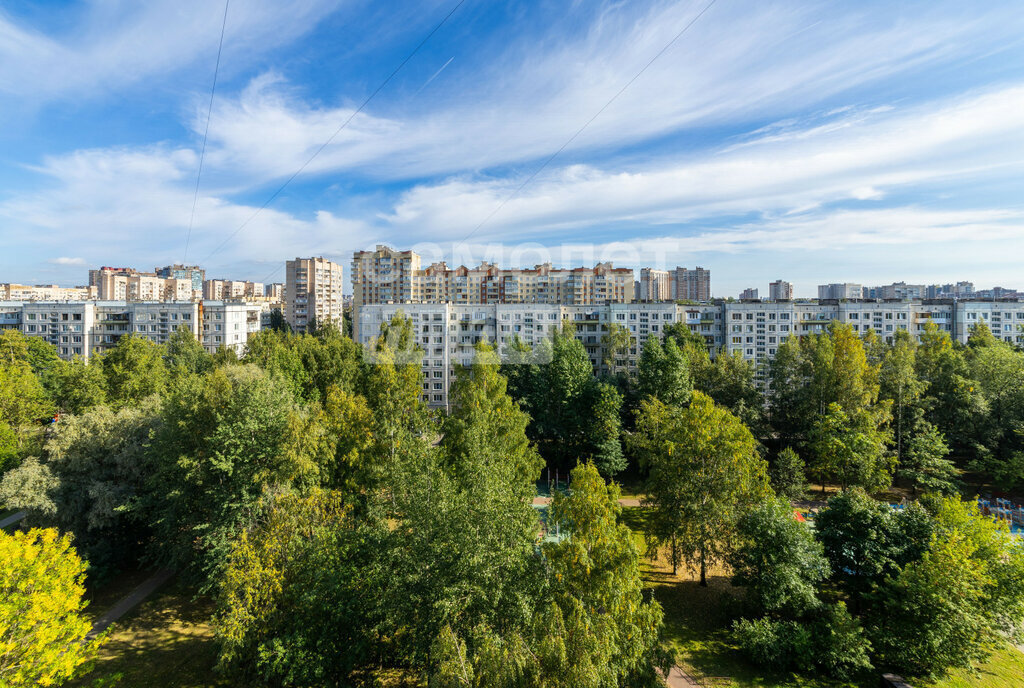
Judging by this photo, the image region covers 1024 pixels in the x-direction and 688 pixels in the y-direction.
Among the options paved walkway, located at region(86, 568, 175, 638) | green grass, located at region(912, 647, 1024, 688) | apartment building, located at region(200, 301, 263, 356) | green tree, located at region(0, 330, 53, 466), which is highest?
apartment building, located at region(200, 301, 263, 356)

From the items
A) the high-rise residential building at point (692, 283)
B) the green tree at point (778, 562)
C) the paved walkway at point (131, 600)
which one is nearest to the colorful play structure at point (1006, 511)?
the green tree at point (778, 562)

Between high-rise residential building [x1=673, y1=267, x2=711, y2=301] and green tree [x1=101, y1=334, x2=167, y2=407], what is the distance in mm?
112366

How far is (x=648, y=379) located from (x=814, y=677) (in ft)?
70.2

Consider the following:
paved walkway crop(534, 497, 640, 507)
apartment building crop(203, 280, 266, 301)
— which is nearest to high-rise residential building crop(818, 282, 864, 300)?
paved walkway crop(534, 497, 640, 507)

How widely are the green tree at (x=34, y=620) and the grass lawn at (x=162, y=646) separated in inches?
93.7

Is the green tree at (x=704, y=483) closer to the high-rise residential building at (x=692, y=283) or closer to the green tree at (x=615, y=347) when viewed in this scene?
the green tree at (x=615, y=347)

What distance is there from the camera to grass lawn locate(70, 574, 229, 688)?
1445cm

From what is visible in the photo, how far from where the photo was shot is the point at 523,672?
7.73 meters

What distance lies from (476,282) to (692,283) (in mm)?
66967

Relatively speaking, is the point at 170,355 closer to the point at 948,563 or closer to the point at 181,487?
the point at 181,487

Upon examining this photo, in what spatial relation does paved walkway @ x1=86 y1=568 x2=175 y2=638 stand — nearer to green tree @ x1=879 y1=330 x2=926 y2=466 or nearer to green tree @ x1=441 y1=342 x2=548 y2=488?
green tree @ x1=441 y1=342 x2=548 y2=488

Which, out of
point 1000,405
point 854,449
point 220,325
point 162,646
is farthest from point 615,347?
point 220,325

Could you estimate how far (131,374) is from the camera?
33531 mm

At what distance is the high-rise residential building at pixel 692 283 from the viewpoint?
124125mm
